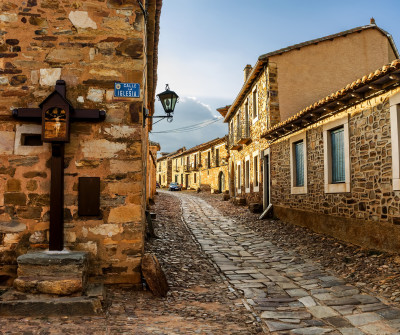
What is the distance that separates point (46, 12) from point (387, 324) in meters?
5.41

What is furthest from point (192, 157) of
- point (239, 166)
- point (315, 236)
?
point (315, 236)

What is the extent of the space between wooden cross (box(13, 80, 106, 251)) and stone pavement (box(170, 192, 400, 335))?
2474mm

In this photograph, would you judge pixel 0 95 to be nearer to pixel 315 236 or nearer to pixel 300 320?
pixel 300 320

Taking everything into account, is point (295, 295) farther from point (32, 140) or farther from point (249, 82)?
point (249, 82)

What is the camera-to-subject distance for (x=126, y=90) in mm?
4766

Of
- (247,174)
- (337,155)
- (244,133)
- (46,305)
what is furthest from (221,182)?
(46,305)

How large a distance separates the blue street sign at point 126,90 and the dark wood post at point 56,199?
0.98 m

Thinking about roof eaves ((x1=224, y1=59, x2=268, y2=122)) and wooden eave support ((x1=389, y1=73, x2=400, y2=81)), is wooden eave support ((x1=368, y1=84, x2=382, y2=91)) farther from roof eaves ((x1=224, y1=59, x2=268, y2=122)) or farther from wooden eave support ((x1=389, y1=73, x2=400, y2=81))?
roof eaves ((x1=224, y1=59, x2=268, y2=122))

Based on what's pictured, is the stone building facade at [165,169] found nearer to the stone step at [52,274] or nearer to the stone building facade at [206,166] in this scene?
the stone building facade at [206,166]

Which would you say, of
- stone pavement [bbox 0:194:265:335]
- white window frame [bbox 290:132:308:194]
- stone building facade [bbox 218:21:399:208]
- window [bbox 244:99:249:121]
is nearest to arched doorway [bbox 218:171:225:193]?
window [bbox 244:99:249:121]

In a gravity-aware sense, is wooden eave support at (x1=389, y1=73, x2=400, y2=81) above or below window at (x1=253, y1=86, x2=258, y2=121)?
below

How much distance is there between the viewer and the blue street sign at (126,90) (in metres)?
4.75

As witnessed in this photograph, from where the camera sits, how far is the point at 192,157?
126 feet

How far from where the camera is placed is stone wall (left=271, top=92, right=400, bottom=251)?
21.1 ft
